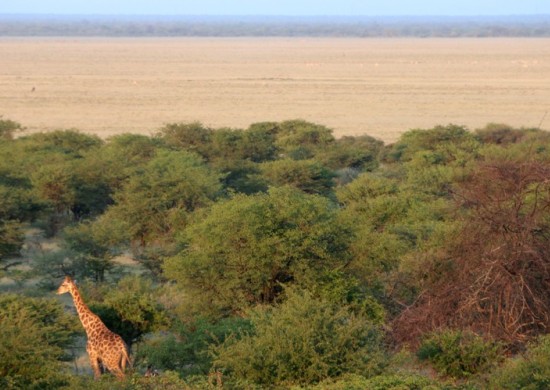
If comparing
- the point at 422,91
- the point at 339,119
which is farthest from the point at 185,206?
the point at 422,91

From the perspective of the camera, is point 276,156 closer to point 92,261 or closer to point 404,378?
point 92,261

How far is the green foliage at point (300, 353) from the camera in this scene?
8.59 m

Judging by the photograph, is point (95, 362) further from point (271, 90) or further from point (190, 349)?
point (271, 90)

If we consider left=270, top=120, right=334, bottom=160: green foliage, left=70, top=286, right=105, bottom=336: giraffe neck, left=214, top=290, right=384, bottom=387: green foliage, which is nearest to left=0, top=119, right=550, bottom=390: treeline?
left=214, top=290, right=384, bottom=387: green foliage

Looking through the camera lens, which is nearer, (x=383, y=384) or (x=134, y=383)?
(x=383, y=384)

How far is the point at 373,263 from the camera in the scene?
12375mm

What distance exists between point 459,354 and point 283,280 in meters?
2.77

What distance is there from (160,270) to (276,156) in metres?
12.0

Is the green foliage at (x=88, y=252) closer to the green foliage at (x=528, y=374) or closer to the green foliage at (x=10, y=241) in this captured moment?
the green foliage at (x=10, y=241)

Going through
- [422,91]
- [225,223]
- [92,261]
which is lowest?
[422,91]

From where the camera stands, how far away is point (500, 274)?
10422 mm

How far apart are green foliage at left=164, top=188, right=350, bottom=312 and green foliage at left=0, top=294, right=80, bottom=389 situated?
6.98 feet

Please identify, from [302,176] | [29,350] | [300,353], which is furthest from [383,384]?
[302,176]

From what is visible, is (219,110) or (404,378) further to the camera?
(219,110)
